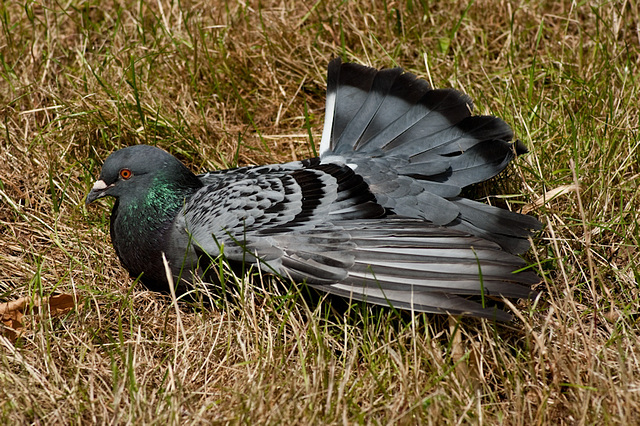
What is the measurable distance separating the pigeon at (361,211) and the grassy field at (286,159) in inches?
7.0

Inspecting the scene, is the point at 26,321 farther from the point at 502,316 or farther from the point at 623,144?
the point at 623,144

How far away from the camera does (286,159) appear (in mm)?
5215

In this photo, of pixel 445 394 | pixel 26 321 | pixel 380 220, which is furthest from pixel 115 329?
pixel 445 394

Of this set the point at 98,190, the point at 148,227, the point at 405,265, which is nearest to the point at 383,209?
the point at 405,265

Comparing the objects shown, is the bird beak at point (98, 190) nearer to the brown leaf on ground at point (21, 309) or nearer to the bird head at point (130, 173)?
the bird head at point (130, 173)

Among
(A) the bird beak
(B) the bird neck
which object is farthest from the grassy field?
(A) the bird beak

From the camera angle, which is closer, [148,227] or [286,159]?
[148,227]

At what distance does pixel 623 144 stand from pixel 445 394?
231cm

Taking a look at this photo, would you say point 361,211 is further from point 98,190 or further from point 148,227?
point 98,190

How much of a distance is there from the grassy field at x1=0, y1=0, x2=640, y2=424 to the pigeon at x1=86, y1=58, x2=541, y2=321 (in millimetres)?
178

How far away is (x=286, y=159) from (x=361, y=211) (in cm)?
137

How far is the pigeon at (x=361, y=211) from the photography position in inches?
141

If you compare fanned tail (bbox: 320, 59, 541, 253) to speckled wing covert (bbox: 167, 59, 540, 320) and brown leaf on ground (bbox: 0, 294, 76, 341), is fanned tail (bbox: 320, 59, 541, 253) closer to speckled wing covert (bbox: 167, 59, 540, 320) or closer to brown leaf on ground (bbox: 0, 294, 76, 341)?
speckled wing covert (bbox: 167, 59, 540, 320)

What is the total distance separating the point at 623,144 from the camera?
15.0 feet
